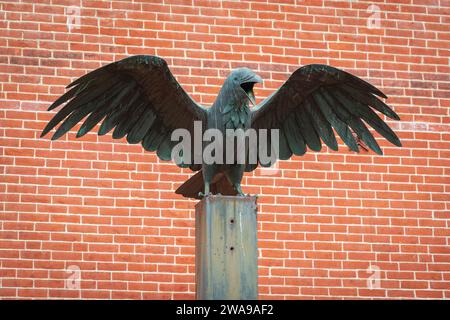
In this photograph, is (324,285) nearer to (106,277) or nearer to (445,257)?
(445,257)

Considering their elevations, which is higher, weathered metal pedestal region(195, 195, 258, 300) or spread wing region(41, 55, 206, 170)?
spread wing region(41, 55, 206, 170)

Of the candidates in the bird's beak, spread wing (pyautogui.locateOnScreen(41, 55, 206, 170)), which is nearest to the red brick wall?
spread wing (pyautogui.locateOnScreen(41, 55, 206, 170))

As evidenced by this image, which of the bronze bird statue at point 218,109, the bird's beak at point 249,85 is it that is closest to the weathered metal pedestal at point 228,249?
the bronze bird statue at point 218,109

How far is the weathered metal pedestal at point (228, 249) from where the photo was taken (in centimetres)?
738

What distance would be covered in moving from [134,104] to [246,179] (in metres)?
3.12

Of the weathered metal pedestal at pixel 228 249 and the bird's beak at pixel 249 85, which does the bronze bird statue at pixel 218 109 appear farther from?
the weathered metal pedestal at pixel 228 249

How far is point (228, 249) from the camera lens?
745 centimetres

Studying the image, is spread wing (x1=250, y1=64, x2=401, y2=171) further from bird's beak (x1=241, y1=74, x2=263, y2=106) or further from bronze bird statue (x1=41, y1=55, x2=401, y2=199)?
bird's beak (x1=241, y1=74, x2=263, y2=106)

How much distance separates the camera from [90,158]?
36.0 feet

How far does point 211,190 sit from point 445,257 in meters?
4.05

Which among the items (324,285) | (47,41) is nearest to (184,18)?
(47,41)

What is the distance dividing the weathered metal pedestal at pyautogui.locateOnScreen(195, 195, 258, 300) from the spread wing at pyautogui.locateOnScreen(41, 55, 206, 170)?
2.76 ft

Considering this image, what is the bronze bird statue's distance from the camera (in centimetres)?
788

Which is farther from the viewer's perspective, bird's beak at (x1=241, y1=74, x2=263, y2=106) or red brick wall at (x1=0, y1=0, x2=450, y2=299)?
red brick wall at (x1=0, y1=0, x2=450, y2=299)
